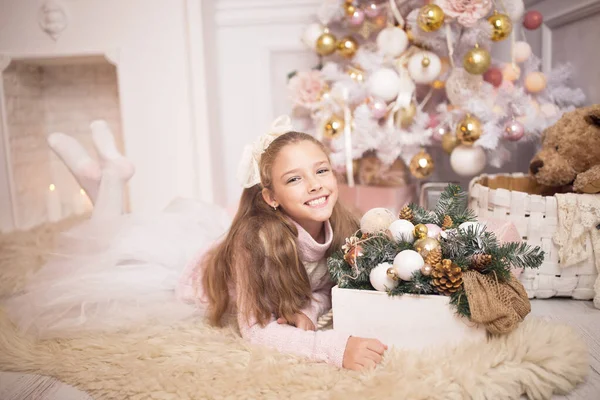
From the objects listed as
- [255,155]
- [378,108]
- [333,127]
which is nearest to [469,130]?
[378,108]

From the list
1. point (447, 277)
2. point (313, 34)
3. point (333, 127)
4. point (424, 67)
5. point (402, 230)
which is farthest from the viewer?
point (313, 34)

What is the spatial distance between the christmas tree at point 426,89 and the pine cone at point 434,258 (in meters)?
0.80

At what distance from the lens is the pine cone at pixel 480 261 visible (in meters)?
1.00

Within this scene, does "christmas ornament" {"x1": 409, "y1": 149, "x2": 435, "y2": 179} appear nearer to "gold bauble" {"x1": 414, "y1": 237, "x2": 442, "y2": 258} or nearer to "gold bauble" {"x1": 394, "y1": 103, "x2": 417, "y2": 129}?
"gold bauble" {"x1": 394, "y1": 103, "x2": 417, "y2": 129}

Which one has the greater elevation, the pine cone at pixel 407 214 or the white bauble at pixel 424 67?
the white bauble at pixel 424 67

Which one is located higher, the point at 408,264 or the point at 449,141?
the point at 449,141

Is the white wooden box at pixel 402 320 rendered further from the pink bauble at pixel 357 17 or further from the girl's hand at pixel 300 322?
the pink bauble at pixel 357 17

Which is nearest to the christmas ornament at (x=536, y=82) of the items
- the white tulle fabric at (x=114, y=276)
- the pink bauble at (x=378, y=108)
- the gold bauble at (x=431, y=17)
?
the gold bauble at (x=431, y=17)

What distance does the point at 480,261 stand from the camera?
1009 mm

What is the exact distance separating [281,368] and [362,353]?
Answer: 6.0 inches

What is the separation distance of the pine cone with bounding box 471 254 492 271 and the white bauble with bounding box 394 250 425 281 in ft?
0.32

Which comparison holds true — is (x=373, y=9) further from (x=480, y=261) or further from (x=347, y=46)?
(x=480, y=261)

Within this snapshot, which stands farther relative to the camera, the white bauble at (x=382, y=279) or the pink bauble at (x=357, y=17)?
the pink bauble at (x=357, y=17)

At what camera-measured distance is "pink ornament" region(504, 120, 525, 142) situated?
5.63 feet
